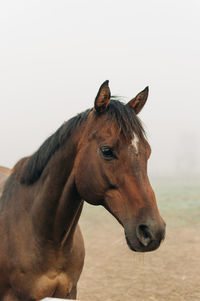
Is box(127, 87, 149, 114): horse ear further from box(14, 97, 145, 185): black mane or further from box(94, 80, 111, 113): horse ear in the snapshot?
box(94, 80, 111, 113): horse ear

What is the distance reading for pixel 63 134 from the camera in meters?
2.83

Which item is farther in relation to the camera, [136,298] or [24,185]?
[136,298]

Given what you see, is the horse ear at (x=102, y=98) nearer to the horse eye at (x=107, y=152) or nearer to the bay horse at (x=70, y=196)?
the bay horse at (x=70, y=196)

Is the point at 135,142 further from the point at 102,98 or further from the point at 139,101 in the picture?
the point at 139,101

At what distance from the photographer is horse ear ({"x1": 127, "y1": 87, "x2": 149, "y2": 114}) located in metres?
2.78

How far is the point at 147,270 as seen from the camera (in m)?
7.31

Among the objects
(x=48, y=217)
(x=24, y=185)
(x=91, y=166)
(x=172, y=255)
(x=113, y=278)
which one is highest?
(x=91, y=166)

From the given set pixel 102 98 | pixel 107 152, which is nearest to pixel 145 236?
pixel 107 152

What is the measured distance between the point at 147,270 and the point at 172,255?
5.29 feet

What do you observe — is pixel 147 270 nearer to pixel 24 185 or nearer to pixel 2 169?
pixel 2 169

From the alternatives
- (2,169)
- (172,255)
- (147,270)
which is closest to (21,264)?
(2,169)

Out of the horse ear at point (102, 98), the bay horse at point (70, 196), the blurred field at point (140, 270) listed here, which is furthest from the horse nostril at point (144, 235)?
the blurred field at point (140, 270)

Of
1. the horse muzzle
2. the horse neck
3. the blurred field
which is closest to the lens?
the horse muzzle

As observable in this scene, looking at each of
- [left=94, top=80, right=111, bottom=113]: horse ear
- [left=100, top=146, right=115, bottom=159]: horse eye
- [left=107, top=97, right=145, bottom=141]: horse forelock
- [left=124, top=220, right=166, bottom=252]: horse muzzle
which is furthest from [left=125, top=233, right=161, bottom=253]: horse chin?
[left=94, top=80, right=111, bottom=113]: horse ear
